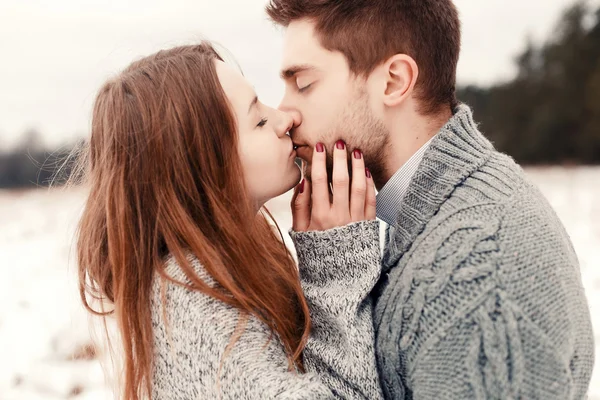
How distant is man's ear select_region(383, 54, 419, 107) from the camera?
2068mm

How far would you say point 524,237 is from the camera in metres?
1.45

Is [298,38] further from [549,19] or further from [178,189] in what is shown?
[549,19]

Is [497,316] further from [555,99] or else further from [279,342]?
[555,99]

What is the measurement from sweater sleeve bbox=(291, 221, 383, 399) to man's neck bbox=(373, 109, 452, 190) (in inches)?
15.3

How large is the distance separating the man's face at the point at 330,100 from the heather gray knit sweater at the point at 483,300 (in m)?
0.45

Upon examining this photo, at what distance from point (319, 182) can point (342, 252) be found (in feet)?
1.12

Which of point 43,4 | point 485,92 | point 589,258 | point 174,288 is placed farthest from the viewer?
point 485,92

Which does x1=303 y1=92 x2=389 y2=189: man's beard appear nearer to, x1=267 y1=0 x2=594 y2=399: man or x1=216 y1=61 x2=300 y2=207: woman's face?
x1=267 y1=0 x2=594 y2=399: man

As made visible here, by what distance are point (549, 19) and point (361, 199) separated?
23.2 metres

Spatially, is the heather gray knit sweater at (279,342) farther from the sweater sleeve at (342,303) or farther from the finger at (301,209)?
the finger at (301,209)

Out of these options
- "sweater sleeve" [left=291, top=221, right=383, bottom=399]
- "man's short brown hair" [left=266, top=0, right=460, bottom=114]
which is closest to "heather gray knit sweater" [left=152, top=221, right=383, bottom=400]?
"sweater sleeve" [left=291, top=221, right=383, bottom=399]

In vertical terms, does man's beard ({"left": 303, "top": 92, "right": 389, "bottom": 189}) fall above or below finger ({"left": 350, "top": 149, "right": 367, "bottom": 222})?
above

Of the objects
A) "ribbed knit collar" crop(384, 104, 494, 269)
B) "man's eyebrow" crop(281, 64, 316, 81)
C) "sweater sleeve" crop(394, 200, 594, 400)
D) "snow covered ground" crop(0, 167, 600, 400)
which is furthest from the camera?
"snow covered ground" crop(0, 167, 600, 400)

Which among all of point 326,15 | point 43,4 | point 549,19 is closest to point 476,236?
point 326,15
